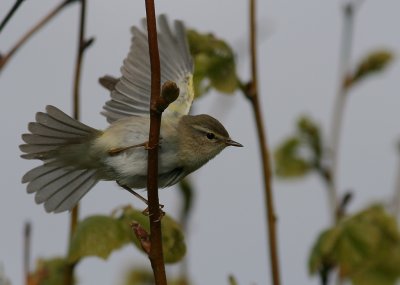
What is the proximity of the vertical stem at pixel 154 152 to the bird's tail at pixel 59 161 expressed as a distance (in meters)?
1.14

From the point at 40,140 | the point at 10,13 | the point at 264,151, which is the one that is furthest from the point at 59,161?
the point at 10,13

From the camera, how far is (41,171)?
389 centimetres

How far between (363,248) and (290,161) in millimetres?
1552

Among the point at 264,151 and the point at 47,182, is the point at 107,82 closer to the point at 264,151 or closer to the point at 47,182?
the point at 47,182

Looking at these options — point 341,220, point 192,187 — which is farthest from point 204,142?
point 341,220

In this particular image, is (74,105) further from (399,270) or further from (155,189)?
(399,270)

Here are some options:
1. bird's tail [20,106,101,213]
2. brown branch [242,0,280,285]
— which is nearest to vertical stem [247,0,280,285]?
brown branch [242,0,280,285]

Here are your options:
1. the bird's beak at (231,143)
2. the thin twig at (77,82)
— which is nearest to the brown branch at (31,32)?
the thin twig at (77,82)

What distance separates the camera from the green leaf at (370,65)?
4.82 m

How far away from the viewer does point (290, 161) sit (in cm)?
535

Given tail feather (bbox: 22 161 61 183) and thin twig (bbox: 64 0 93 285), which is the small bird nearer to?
tail feather (bbox: 22 161 61 183)

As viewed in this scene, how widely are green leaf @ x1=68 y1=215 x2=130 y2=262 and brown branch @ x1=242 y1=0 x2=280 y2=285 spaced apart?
643 mm

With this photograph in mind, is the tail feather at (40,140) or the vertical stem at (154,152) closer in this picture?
the vertical stem at (154,152)

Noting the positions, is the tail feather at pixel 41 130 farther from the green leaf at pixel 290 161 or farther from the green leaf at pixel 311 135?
the green leaf at pixel 290 161
